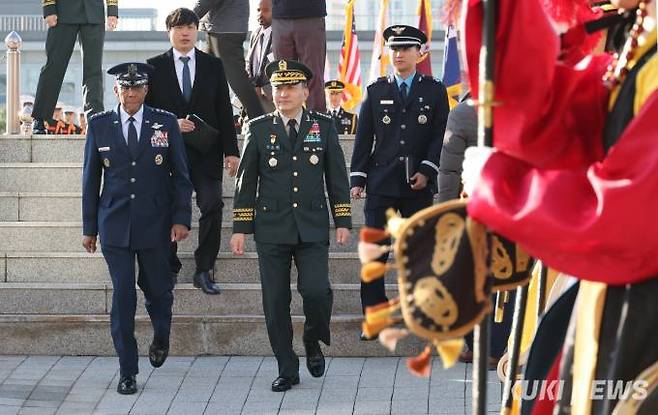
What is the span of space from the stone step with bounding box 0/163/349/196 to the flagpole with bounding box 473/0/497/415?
8.42 metres

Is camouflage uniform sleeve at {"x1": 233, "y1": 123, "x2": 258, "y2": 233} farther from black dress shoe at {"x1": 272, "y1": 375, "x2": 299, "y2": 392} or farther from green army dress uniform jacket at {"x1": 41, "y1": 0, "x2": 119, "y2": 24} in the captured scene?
green army dress uniform jacket at {"x1": 41, "y1": 0, "x2": 119, "y2": 24}

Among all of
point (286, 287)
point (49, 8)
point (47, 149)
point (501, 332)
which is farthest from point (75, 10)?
point (501, 332)

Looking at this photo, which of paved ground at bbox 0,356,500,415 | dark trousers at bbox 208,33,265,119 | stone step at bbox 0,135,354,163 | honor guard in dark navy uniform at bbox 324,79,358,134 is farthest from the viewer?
honor guard in dark navy uniform at bbox 324,79,358,134

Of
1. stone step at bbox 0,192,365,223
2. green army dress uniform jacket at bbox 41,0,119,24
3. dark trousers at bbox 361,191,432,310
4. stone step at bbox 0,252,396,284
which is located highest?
green army dress uniform jacket at bbox 41,0,119,24

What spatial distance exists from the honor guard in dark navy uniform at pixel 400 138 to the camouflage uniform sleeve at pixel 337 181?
0.66m

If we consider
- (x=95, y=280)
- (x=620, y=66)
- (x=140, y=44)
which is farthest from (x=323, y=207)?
(x=140, y=44)

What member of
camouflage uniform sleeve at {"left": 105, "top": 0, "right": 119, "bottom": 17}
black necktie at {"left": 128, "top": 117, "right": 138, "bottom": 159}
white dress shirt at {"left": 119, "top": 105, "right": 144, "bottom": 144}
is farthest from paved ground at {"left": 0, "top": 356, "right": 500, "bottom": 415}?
camouflage uniform sleeve at {"left": 105, "top": 0, "right": 119, "bottom": 17}

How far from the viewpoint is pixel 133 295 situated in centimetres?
962

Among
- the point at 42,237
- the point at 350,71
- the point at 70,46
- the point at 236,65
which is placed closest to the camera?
the point at 42,237

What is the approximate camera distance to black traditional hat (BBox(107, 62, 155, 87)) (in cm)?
977

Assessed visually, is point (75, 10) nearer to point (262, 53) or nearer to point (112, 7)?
point (112, 7)

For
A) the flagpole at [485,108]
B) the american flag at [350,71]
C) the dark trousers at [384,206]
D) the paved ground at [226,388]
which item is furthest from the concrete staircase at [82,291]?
the american flag at [350,71]

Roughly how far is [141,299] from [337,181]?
2009 millimetres

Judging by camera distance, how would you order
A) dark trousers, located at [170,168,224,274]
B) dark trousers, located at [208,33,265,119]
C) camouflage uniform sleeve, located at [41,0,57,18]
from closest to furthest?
dark trousers, located at [170,168,224,274], dark trousers, located at [208,33,265,119], camouflage uniform sleeve, located at [41,0,57,18]
